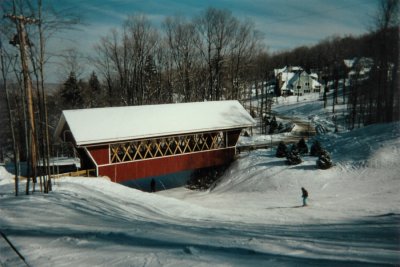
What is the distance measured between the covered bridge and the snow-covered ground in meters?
2.25

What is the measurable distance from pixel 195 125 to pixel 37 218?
13.1 meters

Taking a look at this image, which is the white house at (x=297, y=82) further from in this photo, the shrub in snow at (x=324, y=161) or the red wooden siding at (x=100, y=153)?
the red wooden siding at (x=100, y=153)

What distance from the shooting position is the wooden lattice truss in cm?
1923

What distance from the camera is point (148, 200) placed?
13.1 metres

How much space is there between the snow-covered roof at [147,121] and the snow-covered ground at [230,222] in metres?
2.78

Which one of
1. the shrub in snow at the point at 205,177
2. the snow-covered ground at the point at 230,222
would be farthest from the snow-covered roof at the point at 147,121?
the shrub in snow at the point at 205,177

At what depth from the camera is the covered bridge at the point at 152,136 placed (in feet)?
58.4

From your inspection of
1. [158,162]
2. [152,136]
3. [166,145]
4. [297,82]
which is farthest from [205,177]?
[297,82]

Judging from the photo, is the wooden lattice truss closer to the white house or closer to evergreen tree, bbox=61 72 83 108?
evergreen tree, bbox=61 72 83 108

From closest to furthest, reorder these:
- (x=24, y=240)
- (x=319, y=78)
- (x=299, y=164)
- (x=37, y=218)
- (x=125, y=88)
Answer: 1. (x=24, y=240)
2. (x=37, y=218)
3. (x=299, y=164)
4. (x=125, y=88)
5. (x=319, y=78)

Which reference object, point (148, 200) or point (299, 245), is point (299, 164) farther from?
point (299, 245)

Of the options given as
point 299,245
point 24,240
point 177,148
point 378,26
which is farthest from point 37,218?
point 378,26

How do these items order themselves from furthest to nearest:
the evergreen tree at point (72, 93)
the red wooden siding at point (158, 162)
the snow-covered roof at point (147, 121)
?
the evergreen tree at point (72, 93) → the red wooden siding at point (158, 162) → the snow-covered roof at point (147, 121)

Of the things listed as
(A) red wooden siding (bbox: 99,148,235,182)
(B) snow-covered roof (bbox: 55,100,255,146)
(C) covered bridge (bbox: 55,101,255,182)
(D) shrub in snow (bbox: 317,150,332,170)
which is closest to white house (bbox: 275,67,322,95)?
(B) snow-covered roof (bbox: 55,100,255,146)
